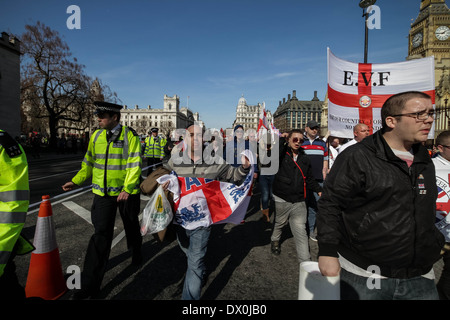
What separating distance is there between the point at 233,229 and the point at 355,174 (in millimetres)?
3850

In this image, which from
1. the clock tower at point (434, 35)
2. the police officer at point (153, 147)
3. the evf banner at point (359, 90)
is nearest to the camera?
the evf banner at point (359, 90)

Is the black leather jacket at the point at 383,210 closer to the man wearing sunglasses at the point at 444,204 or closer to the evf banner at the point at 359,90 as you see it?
the man wearing sunglasses at the point at 444,204

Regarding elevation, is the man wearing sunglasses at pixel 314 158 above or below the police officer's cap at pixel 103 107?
below

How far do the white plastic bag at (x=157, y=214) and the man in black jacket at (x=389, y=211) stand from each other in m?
1.60

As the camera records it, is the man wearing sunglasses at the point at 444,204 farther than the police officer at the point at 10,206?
Yes

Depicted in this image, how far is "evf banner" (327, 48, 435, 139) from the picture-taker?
4.86 metres

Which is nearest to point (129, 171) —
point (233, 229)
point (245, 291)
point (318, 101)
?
point (245, 291)

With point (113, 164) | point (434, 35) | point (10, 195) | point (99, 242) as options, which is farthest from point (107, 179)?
point (434, 35)

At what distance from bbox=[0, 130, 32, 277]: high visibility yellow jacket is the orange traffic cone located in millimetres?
1443

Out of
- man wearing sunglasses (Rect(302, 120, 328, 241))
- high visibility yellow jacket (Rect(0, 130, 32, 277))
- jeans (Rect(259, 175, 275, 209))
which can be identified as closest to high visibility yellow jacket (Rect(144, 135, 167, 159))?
jeans (Rect(259, 175, 275, 209))

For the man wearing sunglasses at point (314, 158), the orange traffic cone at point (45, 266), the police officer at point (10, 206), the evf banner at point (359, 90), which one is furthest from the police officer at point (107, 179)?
the evf banner at point (359, 90)

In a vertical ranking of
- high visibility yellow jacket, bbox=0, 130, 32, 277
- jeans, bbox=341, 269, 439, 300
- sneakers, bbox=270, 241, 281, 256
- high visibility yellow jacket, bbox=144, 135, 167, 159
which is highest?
high visibility yellow jacket, bbox=144, 135, 167, 159

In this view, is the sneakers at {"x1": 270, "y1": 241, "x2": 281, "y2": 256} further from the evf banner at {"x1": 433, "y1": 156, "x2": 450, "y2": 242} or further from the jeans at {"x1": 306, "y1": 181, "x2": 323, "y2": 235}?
the evf banner at {"x1": 433, "y1": 156, "x2": 450, "y2": 242}

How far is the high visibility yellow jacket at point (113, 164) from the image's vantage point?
305cm
